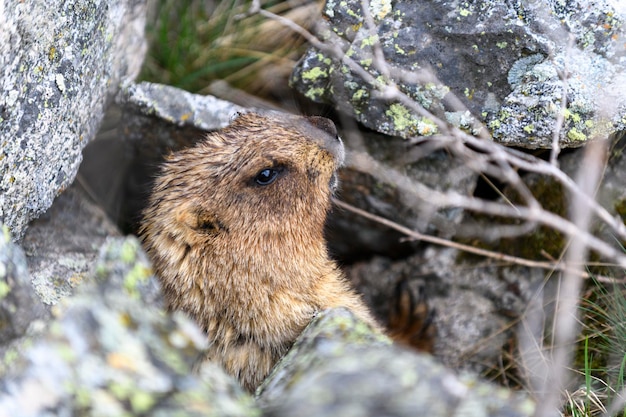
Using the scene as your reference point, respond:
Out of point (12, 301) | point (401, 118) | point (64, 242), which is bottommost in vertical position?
point (64, 242)

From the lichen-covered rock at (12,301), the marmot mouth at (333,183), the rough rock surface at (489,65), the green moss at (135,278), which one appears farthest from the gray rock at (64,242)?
the rough rock surface at (489,65)

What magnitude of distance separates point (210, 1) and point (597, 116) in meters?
3.71

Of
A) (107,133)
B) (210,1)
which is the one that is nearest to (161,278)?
(107,133)

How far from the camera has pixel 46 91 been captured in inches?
145

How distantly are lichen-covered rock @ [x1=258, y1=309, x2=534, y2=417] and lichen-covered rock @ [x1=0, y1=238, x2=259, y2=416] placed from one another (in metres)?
0.23

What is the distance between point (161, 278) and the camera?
12.5 ft

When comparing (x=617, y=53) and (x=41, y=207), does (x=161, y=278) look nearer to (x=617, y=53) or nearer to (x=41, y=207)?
(x=41, y=207)

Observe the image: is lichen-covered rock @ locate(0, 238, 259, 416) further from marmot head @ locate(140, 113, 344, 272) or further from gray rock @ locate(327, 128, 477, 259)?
gray rock @ locate(327, 128, 477, 259)

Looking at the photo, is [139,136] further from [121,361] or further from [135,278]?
[121,361]

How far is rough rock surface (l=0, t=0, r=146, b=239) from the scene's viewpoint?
3.42 m

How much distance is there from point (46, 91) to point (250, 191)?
4.03ft

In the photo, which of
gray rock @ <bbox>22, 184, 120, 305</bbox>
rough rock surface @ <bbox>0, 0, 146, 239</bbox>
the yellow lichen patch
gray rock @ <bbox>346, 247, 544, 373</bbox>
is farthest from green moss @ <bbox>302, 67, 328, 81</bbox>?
the yellow lichen patch

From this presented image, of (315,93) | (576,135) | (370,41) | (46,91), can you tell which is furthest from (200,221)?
(576,135)

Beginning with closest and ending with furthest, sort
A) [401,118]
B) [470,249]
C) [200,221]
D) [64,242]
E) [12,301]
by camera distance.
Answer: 1. [12,301]
2. [200,221]
3. [401,118]
4. [64,242]
5. [470,249]
